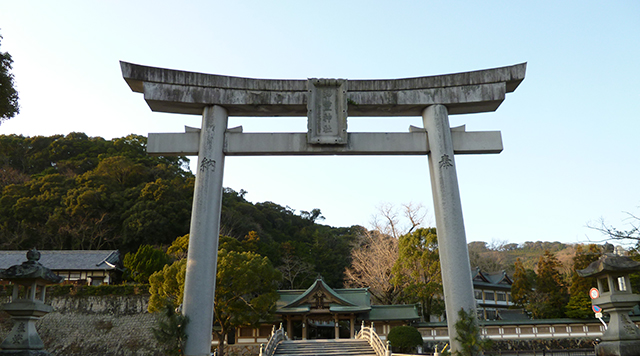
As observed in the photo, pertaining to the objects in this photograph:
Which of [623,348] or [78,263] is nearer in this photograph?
[623,348]

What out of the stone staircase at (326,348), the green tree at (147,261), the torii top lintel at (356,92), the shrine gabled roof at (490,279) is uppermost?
the torii top lintel at (356,92)

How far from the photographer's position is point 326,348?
55.7 feet

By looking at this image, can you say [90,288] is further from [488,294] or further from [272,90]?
[488,294]

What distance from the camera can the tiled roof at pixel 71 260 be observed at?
2593cm

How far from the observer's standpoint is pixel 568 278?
26031mm

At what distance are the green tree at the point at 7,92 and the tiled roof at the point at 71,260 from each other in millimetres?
19252

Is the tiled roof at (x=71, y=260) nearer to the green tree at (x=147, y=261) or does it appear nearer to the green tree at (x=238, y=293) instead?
the green tree at (x=147, y=261)

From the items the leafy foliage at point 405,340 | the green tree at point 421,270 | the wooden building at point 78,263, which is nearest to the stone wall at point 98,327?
the wooden building at point 78,263

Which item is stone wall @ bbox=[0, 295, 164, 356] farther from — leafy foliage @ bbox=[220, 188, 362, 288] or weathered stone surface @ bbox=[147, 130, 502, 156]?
weathered stone surface @ bbox=[147, 130, 502, 156]

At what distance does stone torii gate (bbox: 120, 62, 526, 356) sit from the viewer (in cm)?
734

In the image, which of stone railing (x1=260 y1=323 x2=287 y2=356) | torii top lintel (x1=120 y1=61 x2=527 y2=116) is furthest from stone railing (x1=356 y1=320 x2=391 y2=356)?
torii top lintel (x1=120 y1=61 x2=527 y2=116)

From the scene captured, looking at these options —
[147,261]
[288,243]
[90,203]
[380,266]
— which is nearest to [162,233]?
[90,203]

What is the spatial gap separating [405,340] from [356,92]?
1452 cm

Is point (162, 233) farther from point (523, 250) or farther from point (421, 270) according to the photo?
point (523, 250)
